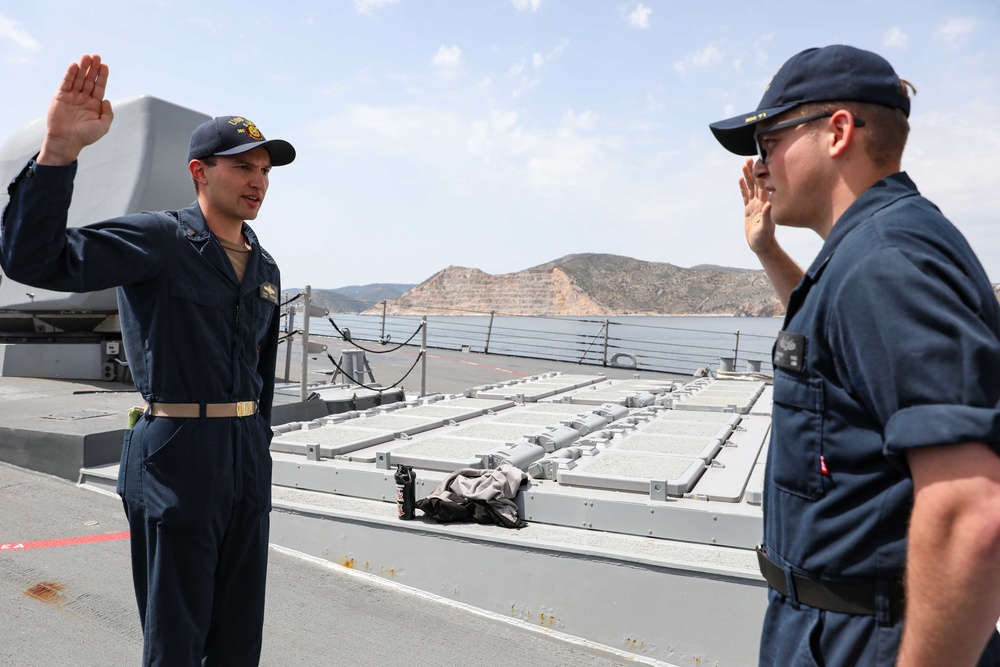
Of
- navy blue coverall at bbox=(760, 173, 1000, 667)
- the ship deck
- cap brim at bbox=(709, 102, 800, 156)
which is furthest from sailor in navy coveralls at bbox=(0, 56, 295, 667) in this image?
navy blue coverall at bbox=(760, 173, 1000, 667)

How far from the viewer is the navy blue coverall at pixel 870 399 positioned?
0.99 meters

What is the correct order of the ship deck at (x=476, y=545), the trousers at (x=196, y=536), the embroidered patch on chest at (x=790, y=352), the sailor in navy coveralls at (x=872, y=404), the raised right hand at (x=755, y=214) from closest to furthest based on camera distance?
the sailor in navy coveralls at (x=872, y=404) → the embroidered patch on chest at (x=790, y=352) → the raised right hand at (x=755, y=214) → the trousers at (x=196, y=536) → the ship deck at (x=476, y=545)

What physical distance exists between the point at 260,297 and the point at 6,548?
2.46m

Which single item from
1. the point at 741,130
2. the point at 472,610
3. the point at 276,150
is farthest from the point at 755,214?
the point at 472,610

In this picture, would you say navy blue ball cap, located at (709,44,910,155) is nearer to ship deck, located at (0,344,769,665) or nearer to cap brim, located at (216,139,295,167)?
cap brim, located at (216,139,295,167)

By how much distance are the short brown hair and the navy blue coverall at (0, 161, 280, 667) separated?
1.58 meters

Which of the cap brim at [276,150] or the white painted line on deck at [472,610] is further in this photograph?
the white painted line on deck at [472,610]

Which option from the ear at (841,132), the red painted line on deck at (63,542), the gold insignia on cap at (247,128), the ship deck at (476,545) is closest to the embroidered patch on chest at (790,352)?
the ear at (841,132)

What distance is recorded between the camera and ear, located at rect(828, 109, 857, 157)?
1.22 metres

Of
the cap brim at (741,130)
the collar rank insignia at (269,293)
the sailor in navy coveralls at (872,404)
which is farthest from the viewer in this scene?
the collar rank insignia at (269,293)

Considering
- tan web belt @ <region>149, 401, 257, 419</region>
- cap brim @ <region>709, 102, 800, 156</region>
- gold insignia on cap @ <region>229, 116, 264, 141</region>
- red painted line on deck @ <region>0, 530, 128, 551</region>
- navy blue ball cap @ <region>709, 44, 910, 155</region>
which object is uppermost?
gold insignia on cap @ <region>229, 116, 264, 141</region>

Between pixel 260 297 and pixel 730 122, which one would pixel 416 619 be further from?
pixel 730 122

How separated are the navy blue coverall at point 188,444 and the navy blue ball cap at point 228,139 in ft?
0.57

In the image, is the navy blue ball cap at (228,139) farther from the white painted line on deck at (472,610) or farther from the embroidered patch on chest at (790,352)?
the white painted line on deck at (472,610)
